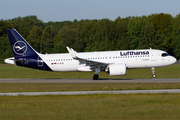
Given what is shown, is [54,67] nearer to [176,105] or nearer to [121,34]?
[176,105]

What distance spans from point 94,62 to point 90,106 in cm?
1821

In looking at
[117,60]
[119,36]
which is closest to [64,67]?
[117,60]

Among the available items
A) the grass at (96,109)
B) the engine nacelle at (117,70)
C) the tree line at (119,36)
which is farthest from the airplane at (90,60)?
the tree line at (119,36)

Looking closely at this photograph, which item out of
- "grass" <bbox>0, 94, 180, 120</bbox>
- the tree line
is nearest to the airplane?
"grass" <bbox>0, 94, 180, 120</bbox>

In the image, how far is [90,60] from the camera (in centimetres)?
3525

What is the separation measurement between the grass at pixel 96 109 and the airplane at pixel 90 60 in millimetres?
16780

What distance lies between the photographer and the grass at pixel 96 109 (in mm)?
12898

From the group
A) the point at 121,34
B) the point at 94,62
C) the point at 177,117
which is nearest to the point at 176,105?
the point at 177,117

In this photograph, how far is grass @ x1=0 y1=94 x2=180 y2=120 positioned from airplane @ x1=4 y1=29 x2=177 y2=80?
55.1 feet

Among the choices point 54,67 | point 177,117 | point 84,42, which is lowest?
point 177,117

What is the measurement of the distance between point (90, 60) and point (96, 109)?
20764 mm

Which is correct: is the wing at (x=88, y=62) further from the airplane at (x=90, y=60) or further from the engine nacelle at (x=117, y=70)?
the engine nacelle at (x=117, y=70)

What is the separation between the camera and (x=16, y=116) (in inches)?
515

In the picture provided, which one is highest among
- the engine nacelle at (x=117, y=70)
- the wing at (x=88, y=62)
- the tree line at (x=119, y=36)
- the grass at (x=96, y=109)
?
the tree line at (x=119, y=36)
